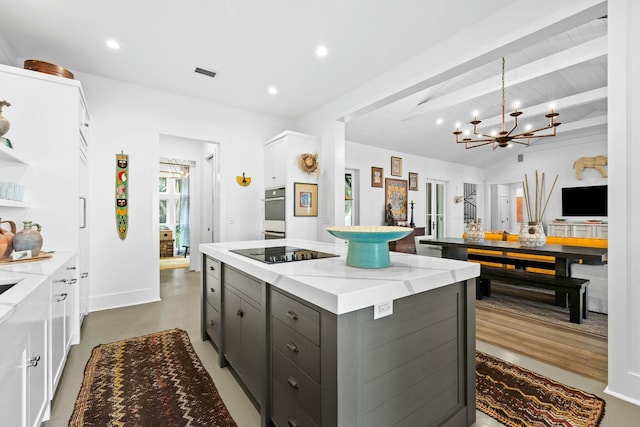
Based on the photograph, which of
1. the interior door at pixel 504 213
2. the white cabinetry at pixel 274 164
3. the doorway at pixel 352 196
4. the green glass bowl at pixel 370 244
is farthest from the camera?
the interior door at pixel 504 213

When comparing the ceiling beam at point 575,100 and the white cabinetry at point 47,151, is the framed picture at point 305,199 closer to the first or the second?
the white cabinetry at point 47,151

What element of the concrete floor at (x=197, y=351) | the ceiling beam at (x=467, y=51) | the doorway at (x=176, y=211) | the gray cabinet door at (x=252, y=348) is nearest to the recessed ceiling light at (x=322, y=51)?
the ceiling beam at (x=467, y=51)

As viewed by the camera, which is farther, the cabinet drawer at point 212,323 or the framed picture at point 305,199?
the framed picture at point 305,199

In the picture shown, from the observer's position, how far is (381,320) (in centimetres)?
113

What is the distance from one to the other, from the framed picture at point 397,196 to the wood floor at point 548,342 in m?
3.96

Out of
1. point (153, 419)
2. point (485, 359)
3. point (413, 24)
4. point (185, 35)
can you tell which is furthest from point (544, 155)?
point (153, 419)

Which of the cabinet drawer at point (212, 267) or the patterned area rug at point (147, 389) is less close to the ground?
the cabinet drawer at point (212, 267)

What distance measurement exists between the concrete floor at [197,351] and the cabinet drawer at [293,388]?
37cm

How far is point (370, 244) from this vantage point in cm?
142

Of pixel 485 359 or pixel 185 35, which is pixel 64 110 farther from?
pixel 485 359

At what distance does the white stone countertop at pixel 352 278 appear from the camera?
1020 mm

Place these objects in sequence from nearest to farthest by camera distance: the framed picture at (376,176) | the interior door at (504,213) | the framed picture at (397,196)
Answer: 1. the framed picture at (376,176)
2. the framed picture at (397,196)
3. the interior door at (504,213)

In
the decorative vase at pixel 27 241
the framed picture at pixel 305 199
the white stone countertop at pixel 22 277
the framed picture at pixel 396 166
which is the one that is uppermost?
the framed picture at pixel 396 166

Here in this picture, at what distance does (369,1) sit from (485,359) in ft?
9.56
